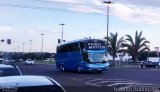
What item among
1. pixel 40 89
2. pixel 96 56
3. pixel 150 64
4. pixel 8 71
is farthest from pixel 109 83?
pixel 150 64

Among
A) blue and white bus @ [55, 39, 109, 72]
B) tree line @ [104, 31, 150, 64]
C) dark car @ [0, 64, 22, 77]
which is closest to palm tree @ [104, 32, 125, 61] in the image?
tree line @ [104, 31, 150, 64]

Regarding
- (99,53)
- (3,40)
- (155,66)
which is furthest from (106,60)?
(3,40)

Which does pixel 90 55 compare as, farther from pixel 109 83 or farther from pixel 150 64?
pixel 150 64

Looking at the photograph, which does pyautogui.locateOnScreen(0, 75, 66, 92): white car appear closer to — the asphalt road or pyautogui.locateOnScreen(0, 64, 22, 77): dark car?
pyautogui.locateOnScreen(0, 64, 22, 77): dark car

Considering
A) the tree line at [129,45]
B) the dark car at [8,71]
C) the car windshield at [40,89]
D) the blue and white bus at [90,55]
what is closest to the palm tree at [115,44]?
the tree line at [129,45]

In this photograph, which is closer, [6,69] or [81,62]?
[6,69]

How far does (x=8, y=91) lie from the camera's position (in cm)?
670

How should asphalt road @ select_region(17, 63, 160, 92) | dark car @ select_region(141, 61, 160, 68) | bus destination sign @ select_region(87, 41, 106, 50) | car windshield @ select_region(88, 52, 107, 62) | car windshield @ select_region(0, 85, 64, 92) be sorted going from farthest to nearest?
dark car @ select_region(141, 61, 160, 68) < car windshield @ select_region(88, 52, 107, 62) < bus destination sign @ select_region(87, 41, 106, 50) < asphalt road @ select_region(17, 63, 160, 92) < car windshield @ select_region(0, 85, 64, 92)

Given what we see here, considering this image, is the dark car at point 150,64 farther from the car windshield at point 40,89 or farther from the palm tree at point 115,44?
the car windshield at point 40,89

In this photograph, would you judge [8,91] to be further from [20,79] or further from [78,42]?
[78,42]

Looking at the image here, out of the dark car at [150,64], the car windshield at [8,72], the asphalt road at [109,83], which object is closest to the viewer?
the car windshield at [8,72]

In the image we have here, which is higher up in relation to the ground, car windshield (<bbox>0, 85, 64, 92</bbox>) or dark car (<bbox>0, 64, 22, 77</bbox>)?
car windshield (<bbox>0, 85, 64, 92</bbox>)

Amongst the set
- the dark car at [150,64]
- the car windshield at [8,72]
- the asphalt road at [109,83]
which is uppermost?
the car windshield at [8,72]

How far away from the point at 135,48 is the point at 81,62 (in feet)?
128
